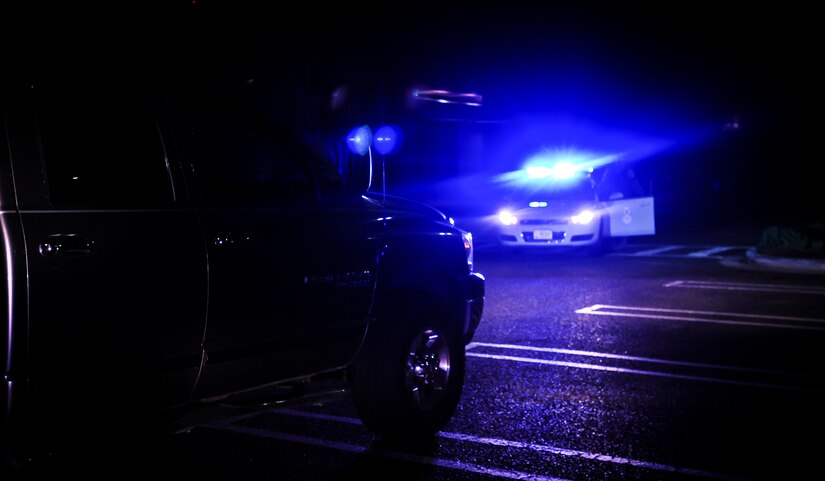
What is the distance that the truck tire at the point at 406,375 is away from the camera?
201 inches

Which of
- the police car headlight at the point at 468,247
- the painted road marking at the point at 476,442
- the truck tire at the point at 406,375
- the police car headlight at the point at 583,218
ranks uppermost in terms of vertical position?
the police car headlight at the point at 468,247

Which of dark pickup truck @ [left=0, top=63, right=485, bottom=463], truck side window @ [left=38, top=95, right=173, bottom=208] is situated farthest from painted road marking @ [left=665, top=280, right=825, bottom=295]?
truck side window @ [left=38, top=95, right=173, bottom=208]

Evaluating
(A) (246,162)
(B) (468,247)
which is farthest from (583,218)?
(A) (246,162)

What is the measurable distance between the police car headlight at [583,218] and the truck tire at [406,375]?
12564 millimetres

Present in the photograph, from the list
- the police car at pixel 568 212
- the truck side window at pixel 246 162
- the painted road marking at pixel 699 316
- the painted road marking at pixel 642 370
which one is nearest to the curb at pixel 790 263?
the police car at pixel 568 212

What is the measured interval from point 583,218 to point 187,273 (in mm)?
14532

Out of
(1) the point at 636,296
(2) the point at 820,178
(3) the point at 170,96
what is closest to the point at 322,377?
(3) the point at 170,96

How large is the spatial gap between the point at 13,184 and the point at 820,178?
76.4 metres

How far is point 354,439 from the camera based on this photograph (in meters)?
5.39

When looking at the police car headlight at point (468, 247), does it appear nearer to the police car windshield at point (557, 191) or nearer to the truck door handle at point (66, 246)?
the truck door handle at point (66, 246)

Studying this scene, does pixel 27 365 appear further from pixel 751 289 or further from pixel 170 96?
pixel 751 289

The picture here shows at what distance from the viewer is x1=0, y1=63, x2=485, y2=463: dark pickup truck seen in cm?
352

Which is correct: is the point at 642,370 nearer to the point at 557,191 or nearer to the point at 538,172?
the point at 557,191

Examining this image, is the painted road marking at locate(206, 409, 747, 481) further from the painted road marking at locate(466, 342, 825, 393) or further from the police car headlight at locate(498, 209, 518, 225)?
the police car headlight at locate(498, 209, 518, 225)
